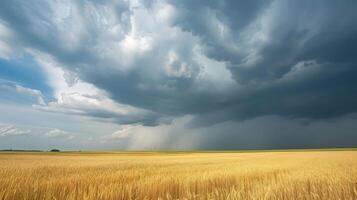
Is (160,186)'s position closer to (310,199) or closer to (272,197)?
(272,197)

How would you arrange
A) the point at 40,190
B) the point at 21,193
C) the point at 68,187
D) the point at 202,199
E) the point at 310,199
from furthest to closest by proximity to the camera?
the point at 68,187 < the point at 40,190 < the point at 21,193 < the point at 310,199 < the point at 202,199

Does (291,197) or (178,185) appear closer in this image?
(291,197)

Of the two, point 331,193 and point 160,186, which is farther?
point 160,186

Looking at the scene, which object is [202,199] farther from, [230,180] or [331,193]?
[230,180]

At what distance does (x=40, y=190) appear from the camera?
5.41m

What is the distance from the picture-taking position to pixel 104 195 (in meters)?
4.35

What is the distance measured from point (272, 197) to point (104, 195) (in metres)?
2.93

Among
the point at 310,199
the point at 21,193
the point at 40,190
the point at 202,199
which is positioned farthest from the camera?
the point at 40,190

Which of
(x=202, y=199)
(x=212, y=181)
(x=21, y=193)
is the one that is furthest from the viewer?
(x=212, y=181)

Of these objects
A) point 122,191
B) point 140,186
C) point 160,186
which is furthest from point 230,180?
point 122,191

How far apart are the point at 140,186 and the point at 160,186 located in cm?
49

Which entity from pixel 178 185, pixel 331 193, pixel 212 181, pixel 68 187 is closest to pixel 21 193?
pixel 68 187

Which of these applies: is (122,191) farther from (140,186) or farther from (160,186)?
(160,186)

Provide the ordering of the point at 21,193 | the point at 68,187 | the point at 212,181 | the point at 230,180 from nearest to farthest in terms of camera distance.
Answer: the point at 21,193, the point at 68,187, the point at 212,181, the point at 230,180
